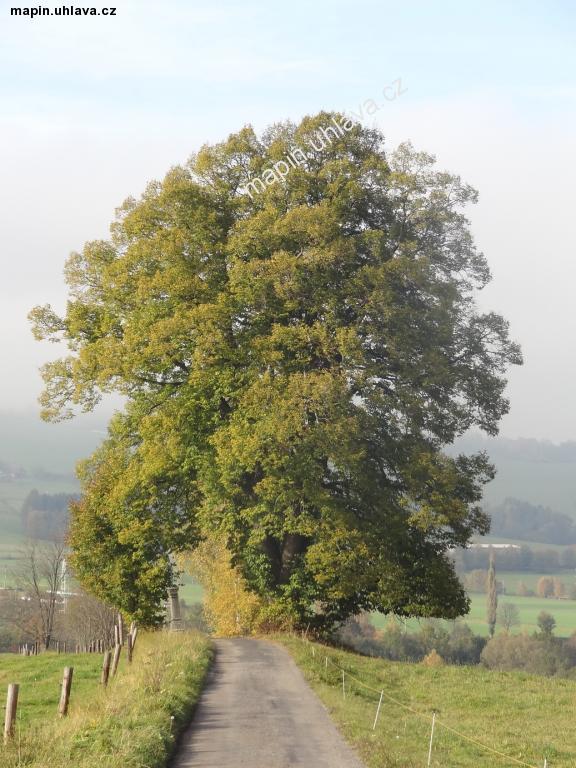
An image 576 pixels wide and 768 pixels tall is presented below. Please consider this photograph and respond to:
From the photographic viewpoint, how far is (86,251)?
41.4 metres

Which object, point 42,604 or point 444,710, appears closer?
point 444,710

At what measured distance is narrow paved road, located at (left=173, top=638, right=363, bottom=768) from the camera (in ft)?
59.6

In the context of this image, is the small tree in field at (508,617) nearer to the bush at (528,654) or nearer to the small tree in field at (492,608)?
the small tree in field at (492,608)

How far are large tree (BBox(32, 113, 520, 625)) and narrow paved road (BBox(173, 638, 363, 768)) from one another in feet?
24.4

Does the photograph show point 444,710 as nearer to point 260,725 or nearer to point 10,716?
point 260,725

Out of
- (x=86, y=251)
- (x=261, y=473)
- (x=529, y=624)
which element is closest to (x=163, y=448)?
(x=261, y=473)

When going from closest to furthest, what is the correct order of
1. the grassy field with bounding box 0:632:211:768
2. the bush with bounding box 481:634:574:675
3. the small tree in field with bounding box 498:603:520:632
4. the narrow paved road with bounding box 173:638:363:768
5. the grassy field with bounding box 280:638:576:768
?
1. the grassy field with bounding box 0:632:211:768
2. the narrow paved road with bounding box 173:638:363:768
3. the grassy field with bounding box 280:638:576:768
4. the bush with bounding box 481:634:574:675
5. the small tree in field with bounding box 498:603:520:632

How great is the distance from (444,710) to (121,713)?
11000mm

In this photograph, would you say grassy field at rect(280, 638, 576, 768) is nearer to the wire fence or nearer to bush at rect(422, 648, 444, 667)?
the wire fence

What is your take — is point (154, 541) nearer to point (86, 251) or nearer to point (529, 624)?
point (86, 251)

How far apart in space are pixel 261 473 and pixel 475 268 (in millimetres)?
11494

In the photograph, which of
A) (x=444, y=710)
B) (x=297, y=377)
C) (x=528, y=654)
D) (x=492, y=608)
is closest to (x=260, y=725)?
(x=444, y=710)

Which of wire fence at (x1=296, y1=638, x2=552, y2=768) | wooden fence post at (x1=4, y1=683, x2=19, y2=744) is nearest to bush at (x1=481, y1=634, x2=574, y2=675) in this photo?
wire fence at (x1=296, y1=638, x2=552, y2=768)

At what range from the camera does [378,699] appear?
27719 mm
